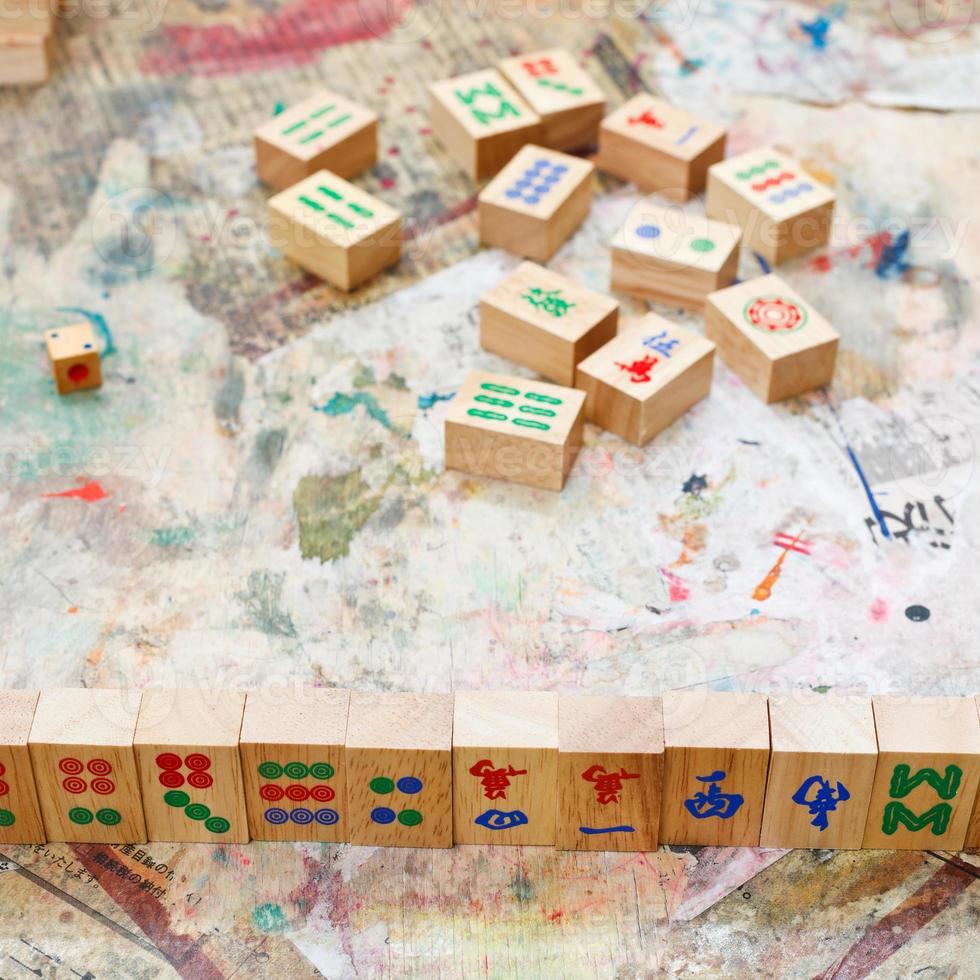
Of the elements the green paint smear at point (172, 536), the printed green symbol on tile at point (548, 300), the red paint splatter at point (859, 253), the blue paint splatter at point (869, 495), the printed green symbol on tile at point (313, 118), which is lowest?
the green paint smear at point (172, 536)

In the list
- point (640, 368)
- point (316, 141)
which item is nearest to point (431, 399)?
point (640, 368)

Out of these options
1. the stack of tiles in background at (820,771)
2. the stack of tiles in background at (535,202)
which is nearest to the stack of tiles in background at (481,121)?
the stack of tiles in background at (535,202)

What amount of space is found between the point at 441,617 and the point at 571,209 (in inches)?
45.8

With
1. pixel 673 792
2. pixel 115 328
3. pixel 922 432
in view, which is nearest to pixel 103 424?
pixel 115 328

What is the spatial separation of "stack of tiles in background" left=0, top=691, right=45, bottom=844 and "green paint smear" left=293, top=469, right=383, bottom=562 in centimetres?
66

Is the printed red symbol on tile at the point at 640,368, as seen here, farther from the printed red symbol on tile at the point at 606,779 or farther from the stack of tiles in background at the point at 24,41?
the stack of tiles in background at the point at 24,41

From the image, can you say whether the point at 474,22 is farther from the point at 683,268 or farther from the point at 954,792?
the point at 954,792

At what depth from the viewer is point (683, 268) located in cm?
348

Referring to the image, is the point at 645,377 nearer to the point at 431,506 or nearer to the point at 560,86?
the point at 431,506

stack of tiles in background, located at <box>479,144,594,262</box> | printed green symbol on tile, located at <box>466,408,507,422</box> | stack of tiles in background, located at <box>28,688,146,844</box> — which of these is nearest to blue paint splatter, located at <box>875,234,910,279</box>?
stack of tiles in background, located at <box>479,144,594,262</box>

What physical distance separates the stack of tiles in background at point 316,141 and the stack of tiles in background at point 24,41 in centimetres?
66

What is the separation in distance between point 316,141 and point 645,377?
108cm

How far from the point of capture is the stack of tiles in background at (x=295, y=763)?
254 centimetres

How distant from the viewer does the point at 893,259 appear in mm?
3654
